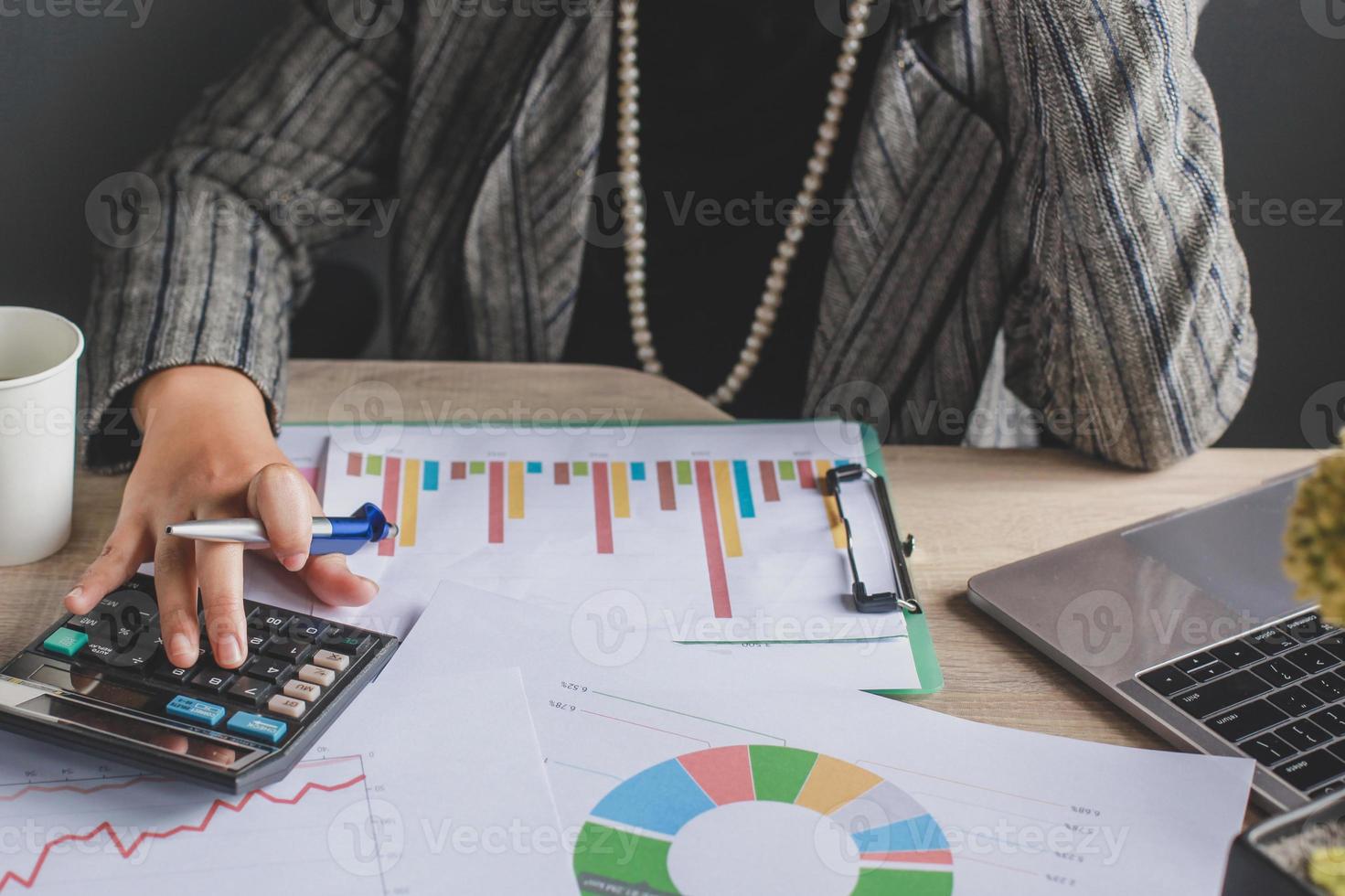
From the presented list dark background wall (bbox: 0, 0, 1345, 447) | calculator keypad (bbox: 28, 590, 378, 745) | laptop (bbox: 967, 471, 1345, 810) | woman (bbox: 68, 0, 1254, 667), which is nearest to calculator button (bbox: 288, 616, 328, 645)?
calculator keypad (bbox: 28, 590, 378, 745)

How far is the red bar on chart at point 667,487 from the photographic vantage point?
2.13ft

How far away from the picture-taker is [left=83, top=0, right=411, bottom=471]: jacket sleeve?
0.67m

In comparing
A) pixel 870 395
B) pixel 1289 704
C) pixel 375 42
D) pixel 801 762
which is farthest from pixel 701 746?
pixel 375 42

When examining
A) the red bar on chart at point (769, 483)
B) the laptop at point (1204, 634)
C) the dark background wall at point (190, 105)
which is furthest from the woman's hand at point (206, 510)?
the dark background wall at point (190, 105)

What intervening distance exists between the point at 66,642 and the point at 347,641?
0.41 feet

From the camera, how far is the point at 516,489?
2.15ft

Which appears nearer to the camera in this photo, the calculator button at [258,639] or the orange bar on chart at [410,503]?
the calculator button at [258,639]

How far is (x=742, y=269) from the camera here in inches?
36.5

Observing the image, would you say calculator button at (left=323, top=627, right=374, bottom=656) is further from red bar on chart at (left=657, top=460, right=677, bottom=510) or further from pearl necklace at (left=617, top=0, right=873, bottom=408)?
pearl necklace at (left=617, top=0, right=873, bottom=408)

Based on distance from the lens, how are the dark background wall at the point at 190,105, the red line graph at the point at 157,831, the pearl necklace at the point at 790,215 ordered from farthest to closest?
the dark background wall at the point at 190,105 < the pearl necklace at the point at 790,215 < the red line graph at the point at 157,831

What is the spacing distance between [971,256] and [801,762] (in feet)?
1.66

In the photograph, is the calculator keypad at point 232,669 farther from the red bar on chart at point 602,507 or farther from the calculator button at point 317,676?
the red bar on chart at point 602,507

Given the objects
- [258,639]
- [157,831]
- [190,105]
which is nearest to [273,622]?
[258,639]

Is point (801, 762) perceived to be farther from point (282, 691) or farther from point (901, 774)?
point (282, 691)
